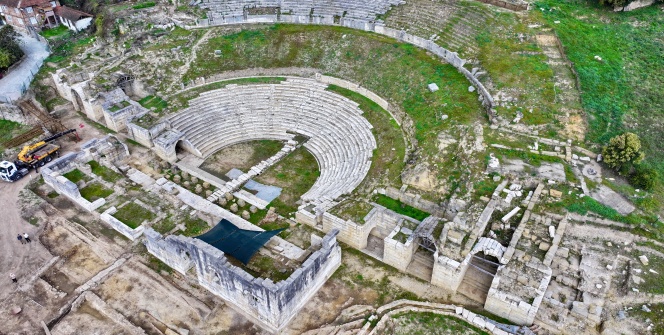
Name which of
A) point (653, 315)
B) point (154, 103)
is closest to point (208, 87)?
point (154, 103)

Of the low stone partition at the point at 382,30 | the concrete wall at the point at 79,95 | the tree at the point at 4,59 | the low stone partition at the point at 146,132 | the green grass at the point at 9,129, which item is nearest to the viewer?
the low stone partition at the point at 146,132

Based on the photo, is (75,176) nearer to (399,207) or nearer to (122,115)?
(122,115)

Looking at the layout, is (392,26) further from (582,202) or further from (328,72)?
(582,202)

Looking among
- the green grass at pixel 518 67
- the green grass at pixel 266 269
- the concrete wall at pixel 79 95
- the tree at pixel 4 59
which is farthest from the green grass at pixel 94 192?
the green grass at pixel 518 67

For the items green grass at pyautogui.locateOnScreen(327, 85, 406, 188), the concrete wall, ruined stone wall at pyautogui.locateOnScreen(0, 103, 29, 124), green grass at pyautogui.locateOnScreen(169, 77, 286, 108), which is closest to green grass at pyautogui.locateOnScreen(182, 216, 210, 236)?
green grass at pyautogui.locateOnScreen(327, 85, 406, 188)

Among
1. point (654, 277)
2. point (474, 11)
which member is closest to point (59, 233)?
point (654, 277)

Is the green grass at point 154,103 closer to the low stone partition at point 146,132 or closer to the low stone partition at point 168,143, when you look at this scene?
the low stone partition at point 146,132

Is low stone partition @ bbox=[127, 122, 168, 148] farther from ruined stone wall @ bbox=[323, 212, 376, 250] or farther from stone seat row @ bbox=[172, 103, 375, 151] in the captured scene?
ruined stone wall @ bbox=[323, 212, 376, 250]
